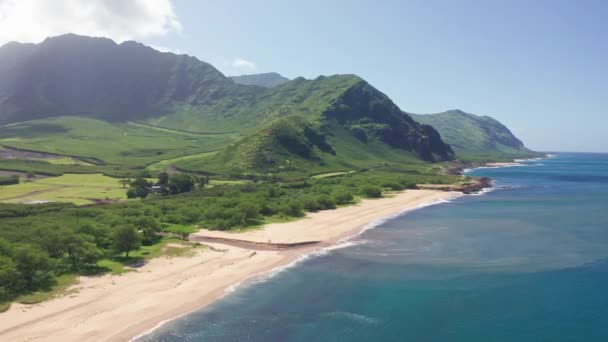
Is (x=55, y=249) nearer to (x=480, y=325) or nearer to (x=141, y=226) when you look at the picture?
(x=141, y=226)

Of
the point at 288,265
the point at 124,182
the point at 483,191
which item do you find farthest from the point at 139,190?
the point at 483,191

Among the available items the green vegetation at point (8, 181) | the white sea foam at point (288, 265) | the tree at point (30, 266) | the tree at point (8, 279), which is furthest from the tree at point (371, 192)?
the green vegetation at point (8, 181)

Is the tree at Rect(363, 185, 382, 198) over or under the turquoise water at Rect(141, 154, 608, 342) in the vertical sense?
over

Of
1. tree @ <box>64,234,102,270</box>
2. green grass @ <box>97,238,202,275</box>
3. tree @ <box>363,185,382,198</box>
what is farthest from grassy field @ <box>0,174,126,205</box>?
tree @ <box>363,185,382,198</box>

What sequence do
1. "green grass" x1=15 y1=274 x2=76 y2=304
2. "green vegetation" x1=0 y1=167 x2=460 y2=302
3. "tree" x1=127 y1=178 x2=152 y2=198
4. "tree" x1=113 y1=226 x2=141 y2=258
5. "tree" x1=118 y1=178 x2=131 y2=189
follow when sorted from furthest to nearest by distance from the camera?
"tree" x1=118 y1=178 x2=131 y2=189, "tree" x1=127 y1=178 x2=152 y2=198, "tree" x1=113 y1=226 x2=141 y2=258, "green vegetation" x1=0 y1=167 x2=460 y2=302, "green grass" x1=15 y1=274 x2=76 y2=304

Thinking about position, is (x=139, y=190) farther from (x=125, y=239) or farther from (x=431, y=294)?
(x=431, y=294)

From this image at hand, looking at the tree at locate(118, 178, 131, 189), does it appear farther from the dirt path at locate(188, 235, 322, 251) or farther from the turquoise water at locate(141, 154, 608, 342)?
the turquoise water at locate(141, 154, 608, 342)

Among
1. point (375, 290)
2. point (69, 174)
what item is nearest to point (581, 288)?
point (375, 290)
